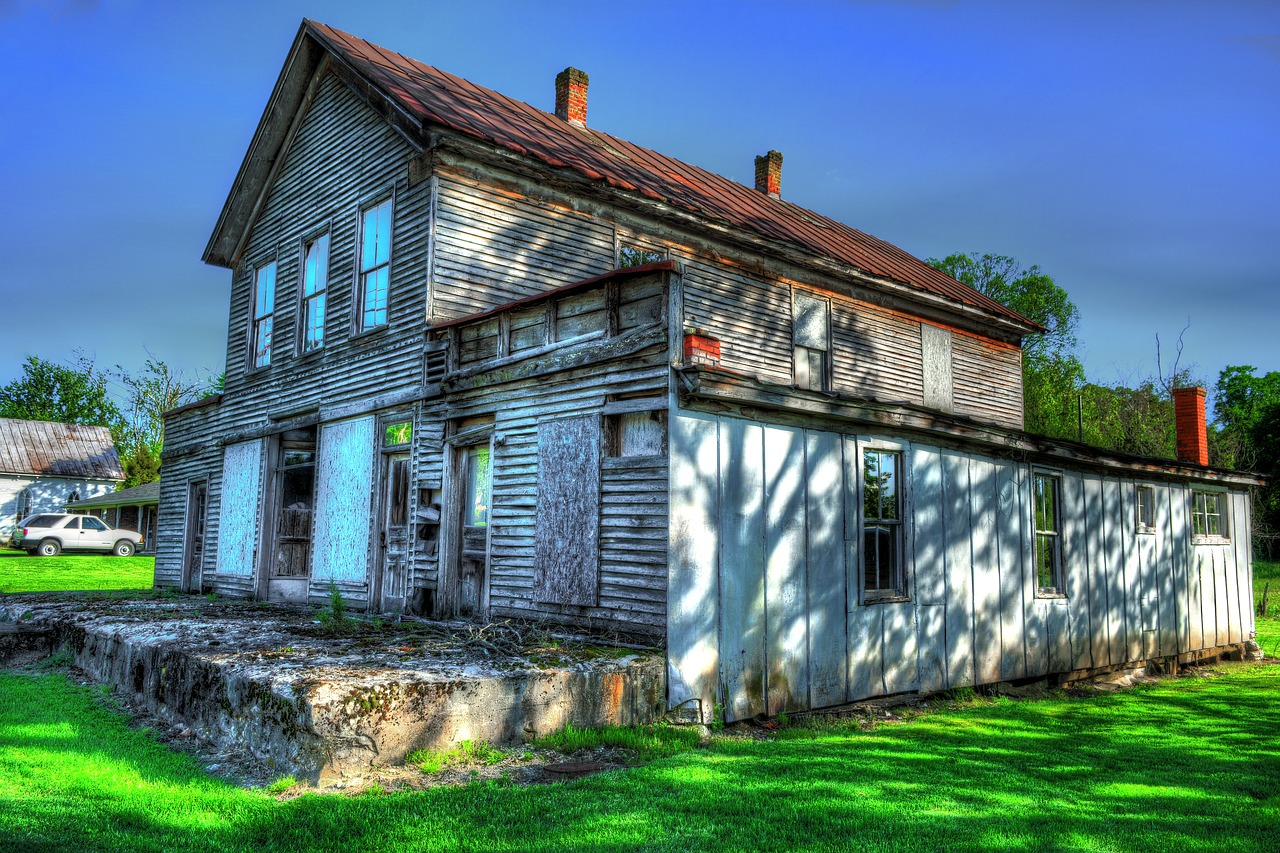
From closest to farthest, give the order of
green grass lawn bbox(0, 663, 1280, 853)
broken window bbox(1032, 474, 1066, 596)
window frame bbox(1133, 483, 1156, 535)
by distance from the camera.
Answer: green grass lawn bbox(0, 663, 1280, 853), broken window bbox(1032, 474, 1066, 596), window frame bbox(1133, 483, 1156, 535)

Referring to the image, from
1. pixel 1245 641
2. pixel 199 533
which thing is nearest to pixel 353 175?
pixel 199 533

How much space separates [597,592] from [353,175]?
9115 mm

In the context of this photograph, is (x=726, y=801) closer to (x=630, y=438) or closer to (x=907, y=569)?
(x=630, y=438)

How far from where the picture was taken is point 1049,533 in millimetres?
12109

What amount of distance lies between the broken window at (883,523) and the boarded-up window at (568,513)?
3050mm

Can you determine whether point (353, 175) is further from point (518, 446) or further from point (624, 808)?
point (624, 808)

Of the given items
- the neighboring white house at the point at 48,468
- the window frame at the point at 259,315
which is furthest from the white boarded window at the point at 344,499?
the neighboring white house at the point at 48,468

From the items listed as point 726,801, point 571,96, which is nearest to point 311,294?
point 571,96

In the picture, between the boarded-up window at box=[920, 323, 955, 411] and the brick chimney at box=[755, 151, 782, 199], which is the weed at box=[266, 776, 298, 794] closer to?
the boarded-up window at box=[920, 323, 955, 411]

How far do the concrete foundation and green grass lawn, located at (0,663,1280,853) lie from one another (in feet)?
1.43

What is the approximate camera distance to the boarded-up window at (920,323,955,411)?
19.0m

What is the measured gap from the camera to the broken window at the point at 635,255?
14.3 metres

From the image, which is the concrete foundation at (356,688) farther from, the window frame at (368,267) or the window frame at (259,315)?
the window frame at (259,315)

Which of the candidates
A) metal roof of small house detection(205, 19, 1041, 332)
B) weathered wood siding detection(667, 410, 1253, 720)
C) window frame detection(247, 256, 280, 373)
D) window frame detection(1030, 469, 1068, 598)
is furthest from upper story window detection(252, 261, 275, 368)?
window frame detection(1030, 469, 1068, 598)
